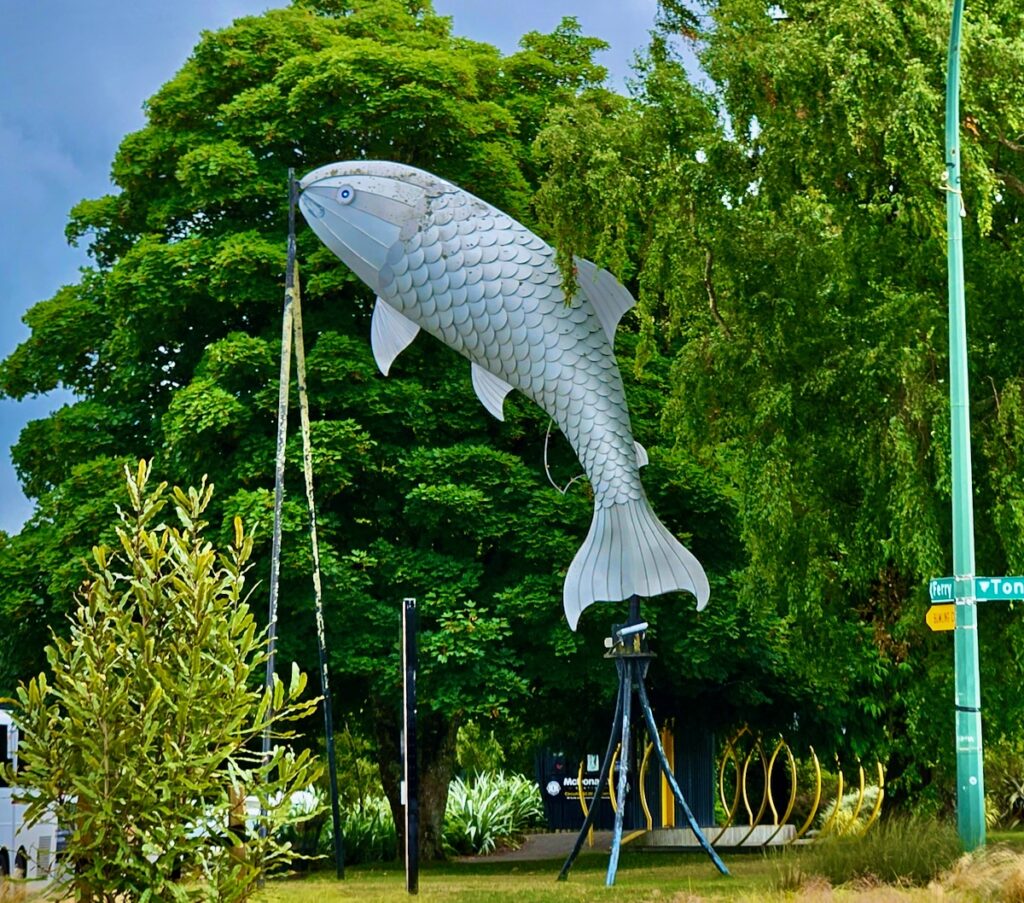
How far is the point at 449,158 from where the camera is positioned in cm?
2269

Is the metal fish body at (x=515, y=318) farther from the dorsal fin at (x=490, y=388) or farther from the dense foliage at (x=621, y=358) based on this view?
the dense foliage at (x=621, y=358)

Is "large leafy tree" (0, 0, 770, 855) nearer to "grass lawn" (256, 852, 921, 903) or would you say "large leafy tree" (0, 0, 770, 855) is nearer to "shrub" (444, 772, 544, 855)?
"grass lawn" (256, 852, 921, 903)

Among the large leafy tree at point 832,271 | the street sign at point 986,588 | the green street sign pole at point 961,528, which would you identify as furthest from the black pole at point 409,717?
the green street sign pole at point 961,528

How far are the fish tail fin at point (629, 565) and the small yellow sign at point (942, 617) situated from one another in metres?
3.60

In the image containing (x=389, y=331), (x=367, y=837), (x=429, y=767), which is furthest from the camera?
(x=367, y=837)

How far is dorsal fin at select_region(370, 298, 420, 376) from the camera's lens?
18219mm

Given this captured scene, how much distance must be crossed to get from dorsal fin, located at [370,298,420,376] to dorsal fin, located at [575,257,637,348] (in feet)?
7.42

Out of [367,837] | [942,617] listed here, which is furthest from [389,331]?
[367,837]

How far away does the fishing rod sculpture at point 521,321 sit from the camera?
16078 millimetres

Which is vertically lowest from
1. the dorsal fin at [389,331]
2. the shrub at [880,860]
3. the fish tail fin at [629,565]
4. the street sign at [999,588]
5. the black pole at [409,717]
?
the shrub at [880,860]

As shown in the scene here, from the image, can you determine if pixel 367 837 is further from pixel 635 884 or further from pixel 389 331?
pixel 635 884

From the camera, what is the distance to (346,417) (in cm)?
2198

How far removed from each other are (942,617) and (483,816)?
15.7 meters

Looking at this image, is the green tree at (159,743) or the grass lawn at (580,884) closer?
the green tree at (159,743)
